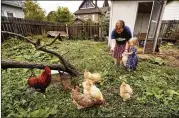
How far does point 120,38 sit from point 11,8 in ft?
49.3

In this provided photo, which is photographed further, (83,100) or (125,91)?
(125,91)

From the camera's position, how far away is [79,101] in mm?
2684

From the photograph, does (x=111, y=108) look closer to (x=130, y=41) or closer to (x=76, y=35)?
(x=130, y=41)

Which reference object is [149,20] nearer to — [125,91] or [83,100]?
[125,91]

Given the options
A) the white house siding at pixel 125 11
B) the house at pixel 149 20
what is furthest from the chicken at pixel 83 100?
the white house siding at pixel 125 11

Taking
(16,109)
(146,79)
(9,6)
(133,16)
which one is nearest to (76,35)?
(133,16)

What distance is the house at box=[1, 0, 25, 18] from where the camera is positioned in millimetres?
14516

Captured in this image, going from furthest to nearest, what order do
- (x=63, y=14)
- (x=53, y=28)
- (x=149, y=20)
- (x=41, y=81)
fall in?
(x=63, y=14) → (x=53, y=28) → (x=149, y=20) → (x=41, y=81)

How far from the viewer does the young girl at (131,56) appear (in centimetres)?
426

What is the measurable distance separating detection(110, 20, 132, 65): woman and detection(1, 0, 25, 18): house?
13626 millimetres

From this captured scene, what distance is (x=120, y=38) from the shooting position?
4.57 meters

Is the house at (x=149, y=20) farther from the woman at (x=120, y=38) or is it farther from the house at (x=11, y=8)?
the house at (x=11, y=8)

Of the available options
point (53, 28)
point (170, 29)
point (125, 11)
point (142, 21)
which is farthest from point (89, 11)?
point (125, 11)

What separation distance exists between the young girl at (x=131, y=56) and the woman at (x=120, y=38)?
0.53 ft
